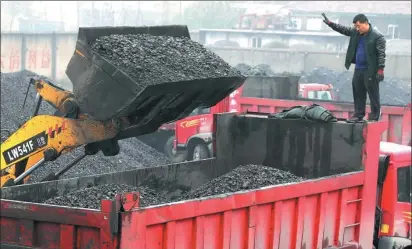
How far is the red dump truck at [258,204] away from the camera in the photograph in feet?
17.6

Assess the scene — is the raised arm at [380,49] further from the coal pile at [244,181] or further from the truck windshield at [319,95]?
the truck windshield at [319,95]

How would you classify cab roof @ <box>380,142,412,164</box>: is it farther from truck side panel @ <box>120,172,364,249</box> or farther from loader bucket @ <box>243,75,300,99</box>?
loader bucket @ <box>243,75,300,99</box>

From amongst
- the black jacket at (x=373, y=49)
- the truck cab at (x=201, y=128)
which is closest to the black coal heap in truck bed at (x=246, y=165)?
the black jacket at (x=373, y=49)

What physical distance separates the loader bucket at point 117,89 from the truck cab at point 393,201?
1.99 meters

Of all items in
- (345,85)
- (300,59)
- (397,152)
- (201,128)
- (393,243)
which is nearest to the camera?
(393,243)

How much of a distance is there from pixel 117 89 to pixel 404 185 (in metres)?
3.62

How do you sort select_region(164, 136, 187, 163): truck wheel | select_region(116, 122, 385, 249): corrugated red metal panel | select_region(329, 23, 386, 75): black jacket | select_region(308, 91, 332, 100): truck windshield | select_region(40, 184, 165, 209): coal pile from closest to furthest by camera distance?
1. select_region(116, 122, 385, 249): corrugated red metal panel
2. select_region(40, 184, 165, 209): coal pile
3. select_region(329, 23, 386, 75): black jacket
4. select_region(164, 136, 187, 163): truck wheel
5. select_region(308, 91, 332, 100): truck windshield

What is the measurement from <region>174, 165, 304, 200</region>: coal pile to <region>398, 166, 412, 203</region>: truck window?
1591 millimetres

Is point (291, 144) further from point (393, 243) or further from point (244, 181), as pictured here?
point (393, 243)

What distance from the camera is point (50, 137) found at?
23.1 feet

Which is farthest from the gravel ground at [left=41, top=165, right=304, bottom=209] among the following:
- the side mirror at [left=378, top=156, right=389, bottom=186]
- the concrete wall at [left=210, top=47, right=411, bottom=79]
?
the concrete wall at [left=210, top=47, right=411, bottom=79]

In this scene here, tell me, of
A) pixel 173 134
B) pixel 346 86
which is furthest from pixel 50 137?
pixel 346 86

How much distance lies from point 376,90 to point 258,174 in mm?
2167

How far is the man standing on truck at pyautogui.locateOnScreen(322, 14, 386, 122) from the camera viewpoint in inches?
344
